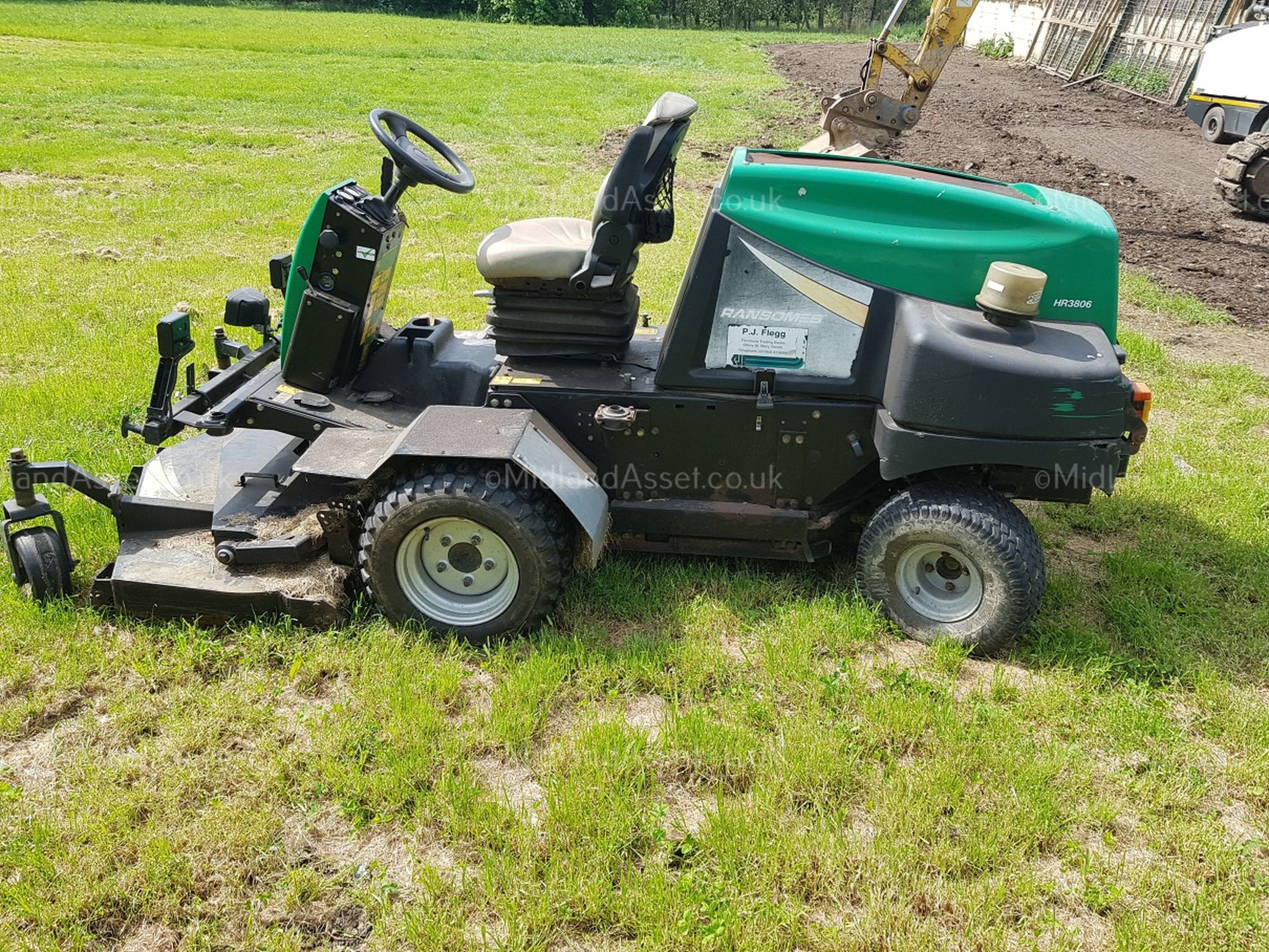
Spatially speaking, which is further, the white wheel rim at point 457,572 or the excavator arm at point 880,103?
the excavator arm at point 880,103

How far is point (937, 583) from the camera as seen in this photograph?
152 inches

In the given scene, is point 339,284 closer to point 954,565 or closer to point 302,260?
point 302,260

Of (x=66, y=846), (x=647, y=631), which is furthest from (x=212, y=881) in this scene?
(x=647, y=631)

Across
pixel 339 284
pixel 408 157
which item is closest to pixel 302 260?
pixel 339 284

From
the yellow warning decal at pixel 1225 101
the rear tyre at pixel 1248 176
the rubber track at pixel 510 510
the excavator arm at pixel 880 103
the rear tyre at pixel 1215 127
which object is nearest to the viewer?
the rubber track at pixel 510 510

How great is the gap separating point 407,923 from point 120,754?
1229mm

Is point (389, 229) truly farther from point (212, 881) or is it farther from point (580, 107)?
point (580, 107)

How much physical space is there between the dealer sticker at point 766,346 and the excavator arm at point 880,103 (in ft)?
21.3

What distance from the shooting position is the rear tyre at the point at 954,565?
3.57 metres

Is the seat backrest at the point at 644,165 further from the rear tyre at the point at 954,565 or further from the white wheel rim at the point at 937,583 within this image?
the white wheel rim at the point at 937,583

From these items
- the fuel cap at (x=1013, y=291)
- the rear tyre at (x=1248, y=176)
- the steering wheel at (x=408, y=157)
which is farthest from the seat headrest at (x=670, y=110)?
the rear tyre at (x=1248, y=176)

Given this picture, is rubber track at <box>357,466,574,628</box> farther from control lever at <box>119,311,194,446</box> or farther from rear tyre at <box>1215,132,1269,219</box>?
rear tyre at <box>1215,132,1269,219</box>

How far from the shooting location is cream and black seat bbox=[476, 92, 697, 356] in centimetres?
388

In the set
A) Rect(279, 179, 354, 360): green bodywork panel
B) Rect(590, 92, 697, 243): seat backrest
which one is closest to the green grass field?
Rect(279, 179, 354, 360): green bodywork panel
